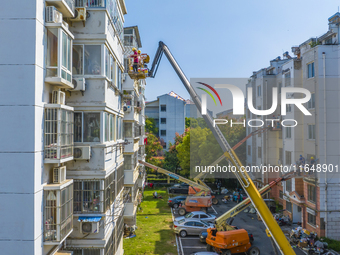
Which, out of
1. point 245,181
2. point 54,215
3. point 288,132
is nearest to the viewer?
point 54,215

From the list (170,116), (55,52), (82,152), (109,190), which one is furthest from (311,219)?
(170,116)

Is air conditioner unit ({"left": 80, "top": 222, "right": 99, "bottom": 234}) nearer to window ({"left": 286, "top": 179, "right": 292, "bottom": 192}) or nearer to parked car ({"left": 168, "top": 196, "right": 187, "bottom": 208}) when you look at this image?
window ({"left": 286, "top": 179, "right": 292, "bottom": 192})

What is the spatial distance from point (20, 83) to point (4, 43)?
1.15m

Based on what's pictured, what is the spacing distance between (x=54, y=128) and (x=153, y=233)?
15241 mm

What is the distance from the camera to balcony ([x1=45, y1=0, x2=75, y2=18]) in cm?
809

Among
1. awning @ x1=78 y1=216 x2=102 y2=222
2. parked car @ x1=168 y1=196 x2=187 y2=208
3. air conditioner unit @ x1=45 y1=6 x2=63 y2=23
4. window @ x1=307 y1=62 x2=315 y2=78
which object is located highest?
window @ x1=307 y1=62 x2=315 y2=78

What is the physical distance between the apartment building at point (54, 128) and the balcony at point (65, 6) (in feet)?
0.10

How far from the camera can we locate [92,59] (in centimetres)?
1024

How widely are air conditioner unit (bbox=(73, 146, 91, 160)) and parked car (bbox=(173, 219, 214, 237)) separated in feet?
43.9

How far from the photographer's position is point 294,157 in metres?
23.5

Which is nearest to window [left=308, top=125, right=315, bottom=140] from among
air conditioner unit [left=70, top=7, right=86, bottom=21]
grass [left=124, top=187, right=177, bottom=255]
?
grass [left=124, top=187, right=177, bottom=255]

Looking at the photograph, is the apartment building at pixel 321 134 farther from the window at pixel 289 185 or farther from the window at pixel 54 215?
the window at pixel 54 215

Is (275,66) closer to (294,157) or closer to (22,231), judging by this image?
(294,157)

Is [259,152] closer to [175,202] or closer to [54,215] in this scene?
[175,202]
